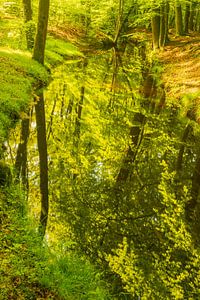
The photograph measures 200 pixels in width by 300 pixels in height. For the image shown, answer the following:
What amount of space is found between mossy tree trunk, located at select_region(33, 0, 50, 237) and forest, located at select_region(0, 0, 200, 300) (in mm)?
36

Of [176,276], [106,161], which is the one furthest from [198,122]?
[176,276]

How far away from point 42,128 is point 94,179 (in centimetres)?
310

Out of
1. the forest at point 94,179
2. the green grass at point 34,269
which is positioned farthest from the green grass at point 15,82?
the green grass at point 34,269

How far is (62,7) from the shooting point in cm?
3597

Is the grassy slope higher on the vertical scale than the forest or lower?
higher

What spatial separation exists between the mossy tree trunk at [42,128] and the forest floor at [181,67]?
6325 millimetres

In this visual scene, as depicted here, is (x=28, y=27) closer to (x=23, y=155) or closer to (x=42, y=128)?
(x=42, y=128)

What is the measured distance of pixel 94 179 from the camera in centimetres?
1088

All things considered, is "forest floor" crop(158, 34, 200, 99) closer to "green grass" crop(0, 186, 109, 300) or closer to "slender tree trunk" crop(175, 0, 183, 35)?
"slender tree trunk" crop(175, 0, 183, 35)

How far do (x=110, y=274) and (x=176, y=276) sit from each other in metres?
1.17

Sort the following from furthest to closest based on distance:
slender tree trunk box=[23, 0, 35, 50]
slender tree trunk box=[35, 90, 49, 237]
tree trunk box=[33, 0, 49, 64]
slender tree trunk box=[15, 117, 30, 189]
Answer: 1. slender tree trunk box=[23, 0, 35, 50]
2. tree trunk box=[33, 0, 49, 64]
3. slender tree trunk box=[15, 117, 30, 189]
4. slender tree trunk box=[35, 90, 49, 237]

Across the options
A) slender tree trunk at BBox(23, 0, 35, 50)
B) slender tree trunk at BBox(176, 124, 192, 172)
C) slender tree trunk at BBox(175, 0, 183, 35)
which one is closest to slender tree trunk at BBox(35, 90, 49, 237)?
slender tree trunk at BBox(176, 124, 192, 172)

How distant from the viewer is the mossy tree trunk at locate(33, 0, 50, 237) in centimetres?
874

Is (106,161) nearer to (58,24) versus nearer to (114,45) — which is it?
(114,45)
